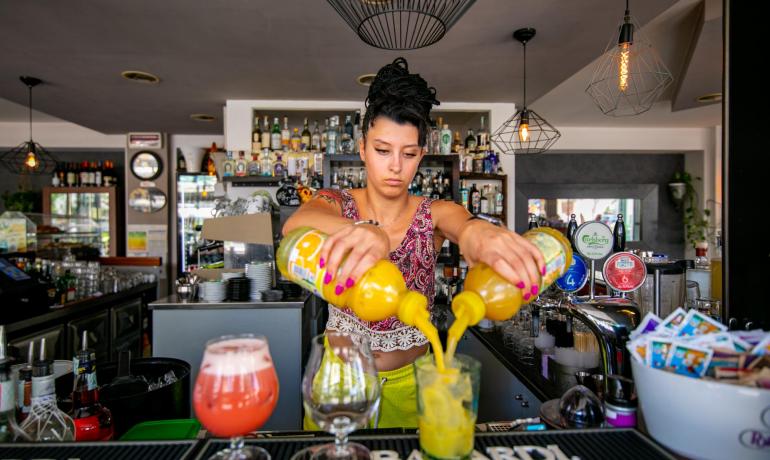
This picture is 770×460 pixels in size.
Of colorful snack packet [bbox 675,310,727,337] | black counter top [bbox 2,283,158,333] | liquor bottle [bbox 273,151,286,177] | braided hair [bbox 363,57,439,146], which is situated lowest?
black counter top [bbox 2,283,158,333]

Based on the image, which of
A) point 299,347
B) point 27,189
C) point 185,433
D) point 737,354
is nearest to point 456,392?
point 737,354

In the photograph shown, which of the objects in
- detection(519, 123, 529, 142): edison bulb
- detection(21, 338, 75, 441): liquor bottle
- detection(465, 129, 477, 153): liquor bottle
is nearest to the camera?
detection(21, 338, 75, 441): liquor bottle

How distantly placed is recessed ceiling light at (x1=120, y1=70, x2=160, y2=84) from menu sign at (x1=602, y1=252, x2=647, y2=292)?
12.6ft

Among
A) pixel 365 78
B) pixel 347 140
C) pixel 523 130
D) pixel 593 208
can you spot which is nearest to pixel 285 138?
pixel 347 140

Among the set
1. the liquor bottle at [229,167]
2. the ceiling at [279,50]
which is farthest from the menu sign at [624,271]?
the liquor bottle at [229,167]

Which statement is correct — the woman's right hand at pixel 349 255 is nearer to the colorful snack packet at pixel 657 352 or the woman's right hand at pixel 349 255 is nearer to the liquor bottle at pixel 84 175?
the colorful snack packet at pixel 657 352

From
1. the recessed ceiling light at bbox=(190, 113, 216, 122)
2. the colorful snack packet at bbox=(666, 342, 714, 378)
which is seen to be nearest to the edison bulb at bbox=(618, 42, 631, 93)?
the colorful snack packet at bbox=(666, 342, 714, 378)

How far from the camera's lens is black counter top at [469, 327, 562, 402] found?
1.32 m

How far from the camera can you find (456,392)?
0.58 metres

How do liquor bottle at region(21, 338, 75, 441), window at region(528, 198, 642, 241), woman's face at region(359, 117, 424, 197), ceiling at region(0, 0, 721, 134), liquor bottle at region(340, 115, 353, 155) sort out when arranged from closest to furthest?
liquor bottle at region(21, 338, 75, 441) → woman's face at region(359, 117, 424, 197) → ceiling at region(0, 0, 721, 134) → liquor bottle at region(340, 115, 353, 155) → window at region(528, 198, 642, 241)

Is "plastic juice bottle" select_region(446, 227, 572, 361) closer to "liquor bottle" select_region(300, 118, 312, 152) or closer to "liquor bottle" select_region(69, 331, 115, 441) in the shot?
"liquor bottle" select_region(69, 331, 115, 441)

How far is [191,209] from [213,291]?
3910 mm

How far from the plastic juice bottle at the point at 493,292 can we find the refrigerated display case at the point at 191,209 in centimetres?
609

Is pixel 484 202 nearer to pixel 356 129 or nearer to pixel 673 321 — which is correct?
pixel 356 129
